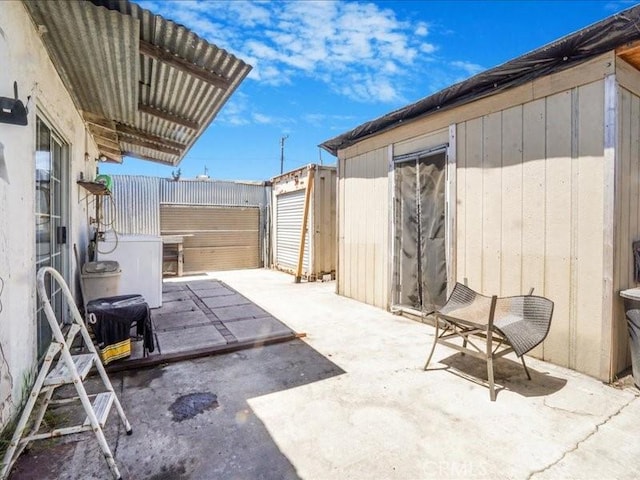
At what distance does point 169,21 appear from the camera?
2262 millimetres

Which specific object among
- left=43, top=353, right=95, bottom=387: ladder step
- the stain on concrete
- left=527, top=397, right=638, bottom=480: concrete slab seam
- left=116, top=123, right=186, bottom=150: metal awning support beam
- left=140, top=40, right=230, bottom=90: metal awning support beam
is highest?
left=116, top=123, right=186, bottom=150: metal awning support beam

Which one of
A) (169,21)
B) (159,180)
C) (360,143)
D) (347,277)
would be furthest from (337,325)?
(159,180)

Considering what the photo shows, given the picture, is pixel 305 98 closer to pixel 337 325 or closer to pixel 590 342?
pixel 337 325

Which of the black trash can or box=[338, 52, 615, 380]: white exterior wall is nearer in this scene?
the black trash can

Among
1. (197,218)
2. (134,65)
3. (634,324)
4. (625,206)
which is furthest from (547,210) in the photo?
(197,218)

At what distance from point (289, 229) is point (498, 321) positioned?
A: 22.5 ft

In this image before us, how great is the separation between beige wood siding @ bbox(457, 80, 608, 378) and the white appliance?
4.33 meters

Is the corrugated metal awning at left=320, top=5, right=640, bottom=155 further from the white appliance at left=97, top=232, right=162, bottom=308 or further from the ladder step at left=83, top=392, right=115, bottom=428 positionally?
the ladder step at left=83, top=392, right=115, bottom=428

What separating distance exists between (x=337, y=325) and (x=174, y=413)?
2.44m

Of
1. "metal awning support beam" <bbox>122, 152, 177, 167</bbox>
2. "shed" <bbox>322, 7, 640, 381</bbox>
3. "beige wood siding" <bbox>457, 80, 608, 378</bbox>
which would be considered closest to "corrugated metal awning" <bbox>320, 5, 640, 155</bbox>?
"shed" <bbox>322, 7, 640, 381</bbox>

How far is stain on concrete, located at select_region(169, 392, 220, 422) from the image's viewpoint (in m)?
2.27

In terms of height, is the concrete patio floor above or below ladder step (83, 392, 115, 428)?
below

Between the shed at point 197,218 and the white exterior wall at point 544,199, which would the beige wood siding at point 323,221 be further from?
the white exterior wall at point 544,199

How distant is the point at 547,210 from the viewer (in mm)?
3086
